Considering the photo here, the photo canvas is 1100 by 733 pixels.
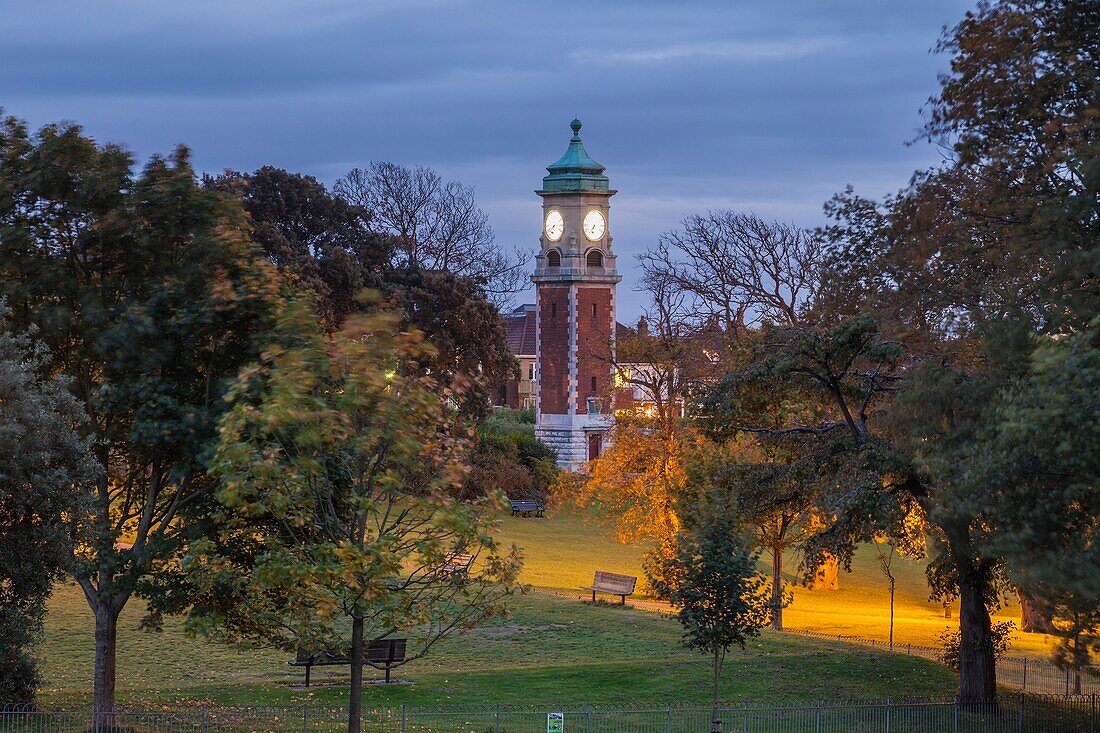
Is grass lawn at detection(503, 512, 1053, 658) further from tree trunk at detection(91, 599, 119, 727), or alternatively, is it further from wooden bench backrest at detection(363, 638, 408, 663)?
tree trunk at detection(91, 599, 119, 727)

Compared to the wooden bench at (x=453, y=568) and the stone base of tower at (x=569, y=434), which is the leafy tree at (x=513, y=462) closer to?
the stone base of tower at (x=569, y=434)

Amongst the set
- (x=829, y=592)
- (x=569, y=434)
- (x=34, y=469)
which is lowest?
(x=829, y=592)

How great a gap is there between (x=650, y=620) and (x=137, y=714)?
1893 cm

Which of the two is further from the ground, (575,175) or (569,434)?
(575,175)

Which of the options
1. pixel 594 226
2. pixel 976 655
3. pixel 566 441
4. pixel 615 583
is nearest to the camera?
pixel 976 655

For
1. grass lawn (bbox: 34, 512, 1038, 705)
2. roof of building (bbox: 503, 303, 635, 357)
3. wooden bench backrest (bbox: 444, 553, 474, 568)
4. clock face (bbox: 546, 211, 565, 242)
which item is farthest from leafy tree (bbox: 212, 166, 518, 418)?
roof of building (bbox: 503, 303, 635, 357)

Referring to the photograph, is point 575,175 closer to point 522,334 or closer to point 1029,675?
point 522,334

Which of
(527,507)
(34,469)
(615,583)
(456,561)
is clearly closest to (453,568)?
(456,561)

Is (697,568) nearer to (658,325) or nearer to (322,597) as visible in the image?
(322,597)

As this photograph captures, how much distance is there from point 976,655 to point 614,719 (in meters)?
6.84

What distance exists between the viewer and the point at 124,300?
65.7ft

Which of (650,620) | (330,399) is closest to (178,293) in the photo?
(330,399)

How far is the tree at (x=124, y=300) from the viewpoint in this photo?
62.7 ft

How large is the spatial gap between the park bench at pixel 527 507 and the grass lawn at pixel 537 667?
28641mm
